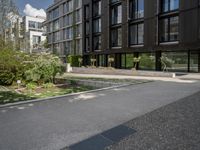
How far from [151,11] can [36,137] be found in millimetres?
21380

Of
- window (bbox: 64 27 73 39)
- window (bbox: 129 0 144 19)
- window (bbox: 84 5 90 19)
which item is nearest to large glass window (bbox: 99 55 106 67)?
window (bbox: 84 5 90 19)

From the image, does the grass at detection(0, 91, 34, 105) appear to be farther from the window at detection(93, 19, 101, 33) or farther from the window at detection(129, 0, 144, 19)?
the window at detection(93, 19, 101, 33)

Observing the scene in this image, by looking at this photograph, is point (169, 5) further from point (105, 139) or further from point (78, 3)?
point (78, 3)

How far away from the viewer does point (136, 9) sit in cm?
2552

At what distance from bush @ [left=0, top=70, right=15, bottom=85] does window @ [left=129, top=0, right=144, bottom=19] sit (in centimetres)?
1743

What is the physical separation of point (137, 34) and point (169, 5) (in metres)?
5.04

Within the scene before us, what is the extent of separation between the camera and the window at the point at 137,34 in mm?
24609

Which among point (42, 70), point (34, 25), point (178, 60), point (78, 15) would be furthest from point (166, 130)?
point (34, 25)

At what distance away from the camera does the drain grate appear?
13.1 feet

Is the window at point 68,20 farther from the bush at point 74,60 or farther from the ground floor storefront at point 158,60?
the ground floor storefront at point 158,60

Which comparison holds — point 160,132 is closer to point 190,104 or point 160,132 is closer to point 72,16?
point 190,104

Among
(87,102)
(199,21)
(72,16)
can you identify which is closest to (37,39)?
(72,16)

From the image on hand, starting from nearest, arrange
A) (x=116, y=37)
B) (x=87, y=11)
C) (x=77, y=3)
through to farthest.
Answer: (x=116, y=37) → (x=87, y=11) → (x=77, y=3)

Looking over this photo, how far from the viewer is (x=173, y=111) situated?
626 cm
